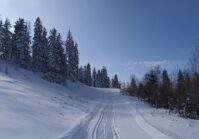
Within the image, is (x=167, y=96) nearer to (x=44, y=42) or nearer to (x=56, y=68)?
(x=56, y=68)

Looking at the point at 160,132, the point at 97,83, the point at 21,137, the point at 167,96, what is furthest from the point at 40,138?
the point at 97,83

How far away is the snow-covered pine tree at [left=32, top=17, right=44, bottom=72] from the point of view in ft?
210

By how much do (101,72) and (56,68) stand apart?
75462mm

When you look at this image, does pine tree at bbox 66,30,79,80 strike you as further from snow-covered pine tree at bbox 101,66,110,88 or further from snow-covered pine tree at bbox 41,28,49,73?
snow-covered pine tree at bbox 101,66,110,88

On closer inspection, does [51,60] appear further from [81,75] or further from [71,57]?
[81,75]

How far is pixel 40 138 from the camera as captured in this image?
12430mm

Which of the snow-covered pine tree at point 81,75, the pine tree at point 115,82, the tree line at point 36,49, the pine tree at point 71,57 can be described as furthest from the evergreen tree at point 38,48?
the pine tree at point 115,82

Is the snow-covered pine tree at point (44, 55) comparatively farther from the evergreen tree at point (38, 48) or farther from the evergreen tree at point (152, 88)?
the evergreen tree at point (152, 88)

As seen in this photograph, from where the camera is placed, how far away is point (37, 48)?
64312 mm

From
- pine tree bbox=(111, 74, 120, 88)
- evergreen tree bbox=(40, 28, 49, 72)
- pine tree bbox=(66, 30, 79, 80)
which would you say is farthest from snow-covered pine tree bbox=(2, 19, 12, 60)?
pine tree bbox=(111, 74, 120, 88)

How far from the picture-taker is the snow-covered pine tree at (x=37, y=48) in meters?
64.0

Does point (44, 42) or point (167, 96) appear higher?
point (44, 42)

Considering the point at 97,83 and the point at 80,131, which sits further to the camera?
the point at 97,83

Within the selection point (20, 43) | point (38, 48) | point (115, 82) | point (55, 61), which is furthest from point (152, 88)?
point (115, 82)
